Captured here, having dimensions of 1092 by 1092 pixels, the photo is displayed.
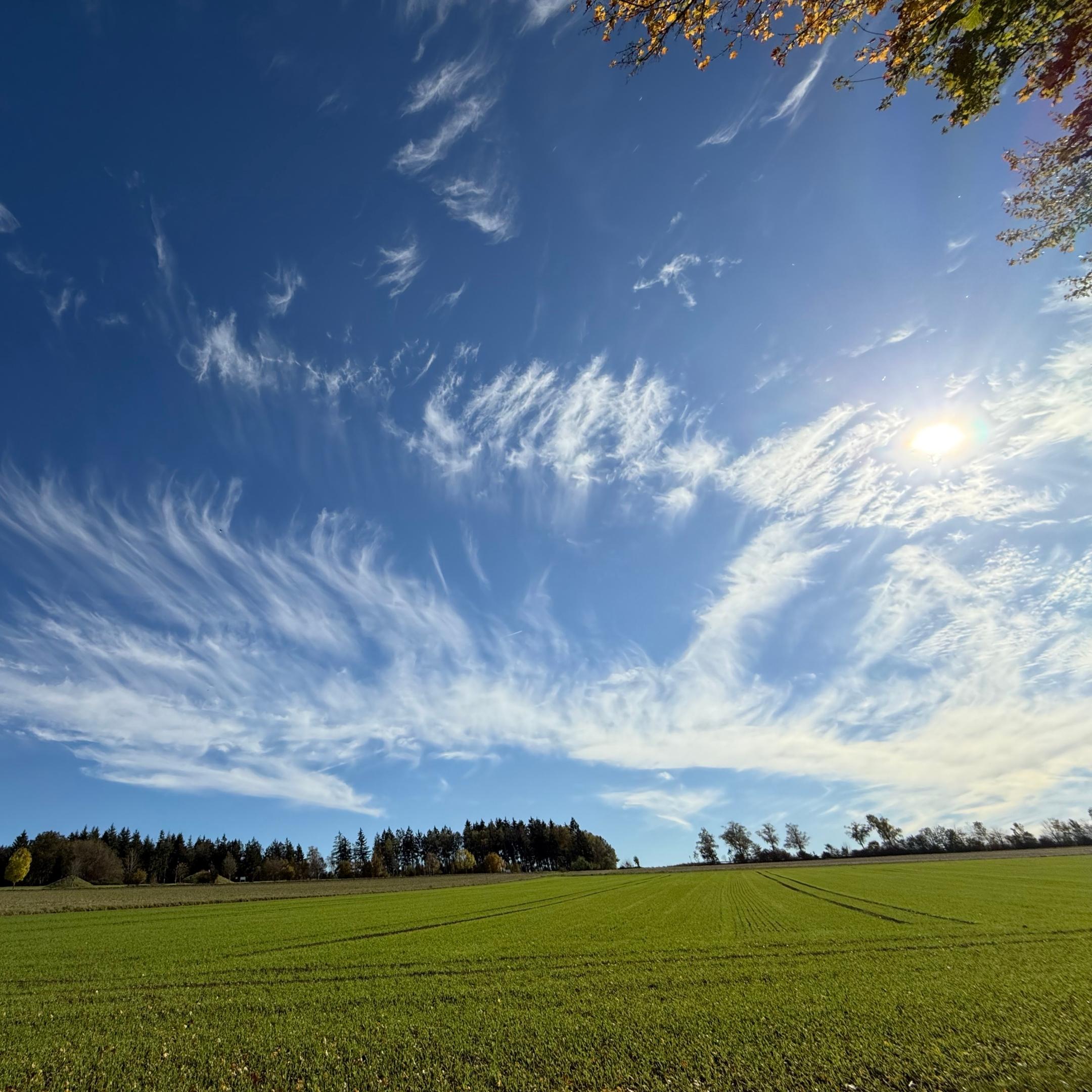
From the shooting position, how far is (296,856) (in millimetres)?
169250

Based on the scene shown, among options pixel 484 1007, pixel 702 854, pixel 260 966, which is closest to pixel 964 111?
pixel 484 1007

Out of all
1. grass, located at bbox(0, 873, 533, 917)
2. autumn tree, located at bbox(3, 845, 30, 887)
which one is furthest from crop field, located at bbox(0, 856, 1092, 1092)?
autumn tree, located at bbox(3, 845, 30, 887)

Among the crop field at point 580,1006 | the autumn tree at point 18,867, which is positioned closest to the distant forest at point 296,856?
the autumn tree at point 18,867

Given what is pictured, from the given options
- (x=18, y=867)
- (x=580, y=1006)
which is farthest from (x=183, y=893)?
(x=580, y=1006)

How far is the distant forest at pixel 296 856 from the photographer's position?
444ft

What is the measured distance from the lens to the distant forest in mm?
135375

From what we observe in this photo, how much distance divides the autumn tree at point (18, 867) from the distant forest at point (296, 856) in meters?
0.25

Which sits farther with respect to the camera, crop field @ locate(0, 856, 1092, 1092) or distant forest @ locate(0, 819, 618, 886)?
distant forest @ locate(0, 819, 618, 886)

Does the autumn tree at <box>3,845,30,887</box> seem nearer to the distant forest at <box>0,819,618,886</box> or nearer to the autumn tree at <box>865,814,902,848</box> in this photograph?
the distant forest at <box>0,819,618,886</box>

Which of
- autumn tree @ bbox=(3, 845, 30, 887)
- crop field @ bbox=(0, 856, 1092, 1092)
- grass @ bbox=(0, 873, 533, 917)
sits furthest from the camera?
autumn tree @ bbox=(3, 845, 30, 887)

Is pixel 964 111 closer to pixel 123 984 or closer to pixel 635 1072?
pixel 635 1072

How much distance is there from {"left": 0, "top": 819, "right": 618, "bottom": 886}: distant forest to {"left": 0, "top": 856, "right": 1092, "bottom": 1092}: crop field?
14559 centimetres

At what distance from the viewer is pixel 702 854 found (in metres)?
187

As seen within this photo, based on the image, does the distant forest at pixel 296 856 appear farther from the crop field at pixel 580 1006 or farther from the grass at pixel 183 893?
the crop field at pixel 580 1006
